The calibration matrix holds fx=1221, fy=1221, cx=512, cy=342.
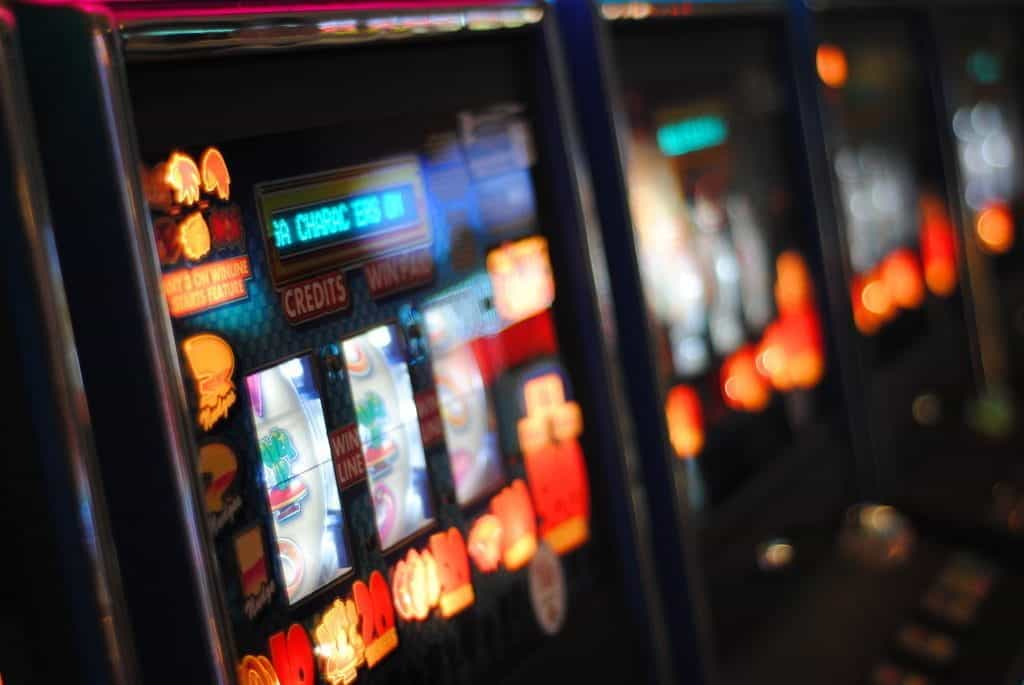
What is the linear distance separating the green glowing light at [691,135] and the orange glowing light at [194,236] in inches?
35.8

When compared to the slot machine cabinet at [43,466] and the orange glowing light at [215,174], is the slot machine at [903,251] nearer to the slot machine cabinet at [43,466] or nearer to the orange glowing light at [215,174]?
the orange glowing light at [215,174]

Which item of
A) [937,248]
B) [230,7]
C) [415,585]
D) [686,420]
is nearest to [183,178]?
[230,7]

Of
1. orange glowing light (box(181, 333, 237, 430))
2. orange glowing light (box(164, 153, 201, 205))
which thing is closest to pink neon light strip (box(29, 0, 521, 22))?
orange glowing light (box(164, 153, 201, 205))

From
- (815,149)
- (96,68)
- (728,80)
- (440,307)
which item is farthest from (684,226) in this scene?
(96,68)

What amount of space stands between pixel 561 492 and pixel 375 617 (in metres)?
0.37

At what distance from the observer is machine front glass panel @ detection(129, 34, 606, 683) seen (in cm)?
100

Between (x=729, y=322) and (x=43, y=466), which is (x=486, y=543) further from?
(x=729, y=322)

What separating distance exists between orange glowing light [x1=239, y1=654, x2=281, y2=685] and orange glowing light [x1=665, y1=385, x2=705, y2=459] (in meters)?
0.82

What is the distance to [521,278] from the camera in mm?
1437

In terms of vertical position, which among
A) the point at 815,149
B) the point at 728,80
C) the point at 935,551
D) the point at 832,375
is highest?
the point at 728,80

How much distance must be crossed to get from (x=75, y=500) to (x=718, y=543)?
3.65ft

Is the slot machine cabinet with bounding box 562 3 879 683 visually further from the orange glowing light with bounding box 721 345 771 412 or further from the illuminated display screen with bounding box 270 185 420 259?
the illuminated display screen with bounding box 270 185 420 259

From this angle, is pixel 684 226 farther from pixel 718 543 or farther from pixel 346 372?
pixel 346 372

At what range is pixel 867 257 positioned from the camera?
2.37m
